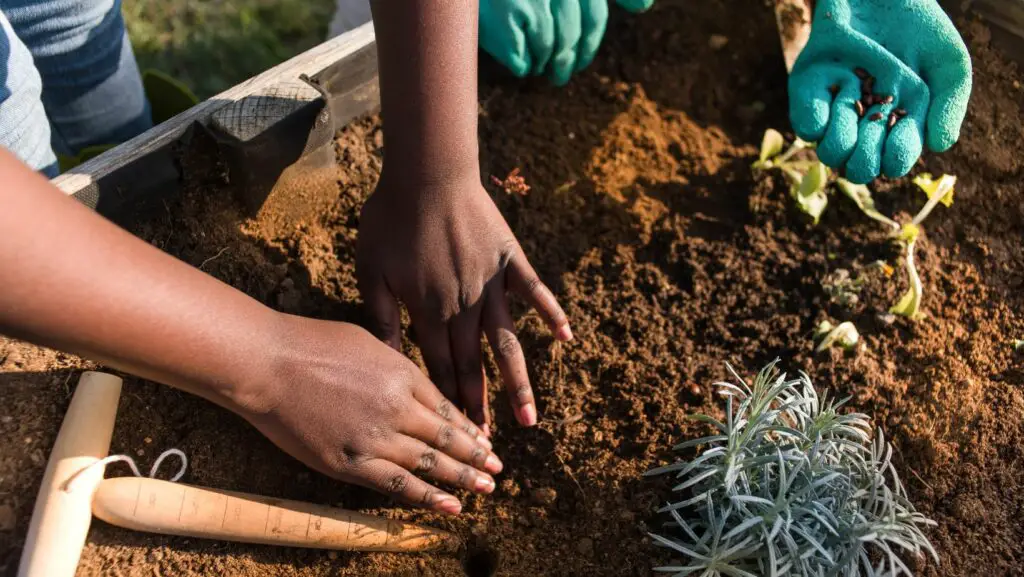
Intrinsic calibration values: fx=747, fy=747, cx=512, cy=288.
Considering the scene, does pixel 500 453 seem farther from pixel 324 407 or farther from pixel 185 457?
pixel 185 457

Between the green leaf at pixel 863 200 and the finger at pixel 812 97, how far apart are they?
282mm

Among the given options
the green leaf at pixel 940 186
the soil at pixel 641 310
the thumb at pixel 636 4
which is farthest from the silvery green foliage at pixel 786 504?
the thumb at pixel 636 4

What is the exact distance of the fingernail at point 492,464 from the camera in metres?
1.74

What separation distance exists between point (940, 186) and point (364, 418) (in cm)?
181

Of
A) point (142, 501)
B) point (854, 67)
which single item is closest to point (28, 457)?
point (142, 501)

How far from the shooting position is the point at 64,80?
88.1 inches

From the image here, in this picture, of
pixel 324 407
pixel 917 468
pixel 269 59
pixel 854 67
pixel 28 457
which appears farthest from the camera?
pixel 269 59

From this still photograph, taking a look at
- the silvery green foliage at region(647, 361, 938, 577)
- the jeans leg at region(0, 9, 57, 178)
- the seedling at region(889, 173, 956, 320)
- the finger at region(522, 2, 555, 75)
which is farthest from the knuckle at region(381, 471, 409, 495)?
the seedling at region(889, 173, 956, 320)

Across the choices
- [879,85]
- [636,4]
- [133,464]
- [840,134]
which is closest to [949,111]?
[879,85]

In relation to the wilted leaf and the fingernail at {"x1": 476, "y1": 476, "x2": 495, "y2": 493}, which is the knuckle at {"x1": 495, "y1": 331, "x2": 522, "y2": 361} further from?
the wilted leaf

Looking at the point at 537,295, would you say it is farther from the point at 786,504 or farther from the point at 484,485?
the point at 786,504

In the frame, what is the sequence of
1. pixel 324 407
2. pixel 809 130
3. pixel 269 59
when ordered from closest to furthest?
pixel 324 407
pixel 809 130
pixel 269 59

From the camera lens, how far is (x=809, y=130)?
6.72 ft

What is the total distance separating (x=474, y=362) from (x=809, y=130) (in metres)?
1.12
